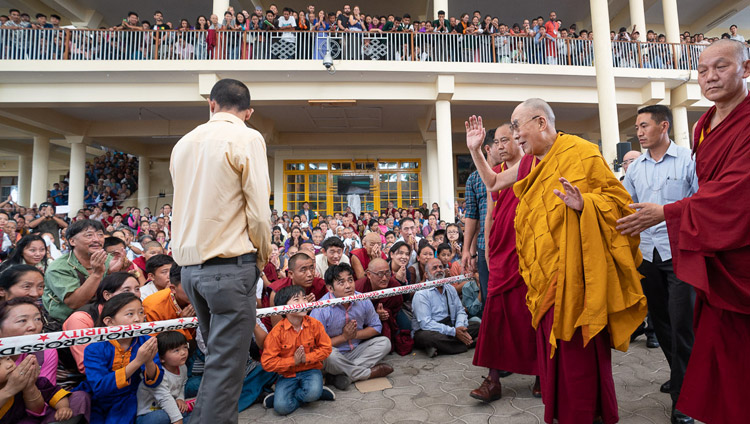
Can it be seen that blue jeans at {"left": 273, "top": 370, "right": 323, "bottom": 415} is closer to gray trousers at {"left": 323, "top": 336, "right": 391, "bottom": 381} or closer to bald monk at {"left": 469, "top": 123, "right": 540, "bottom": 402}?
gray trousers at {"left": 323, "top": 336, "right": 391, "bottom": 381}

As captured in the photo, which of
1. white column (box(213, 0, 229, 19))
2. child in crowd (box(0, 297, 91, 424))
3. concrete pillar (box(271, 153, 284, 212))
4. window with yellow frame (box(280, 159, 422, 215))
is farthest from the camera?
window with yellow frame (box(280, 159, 422, 215))

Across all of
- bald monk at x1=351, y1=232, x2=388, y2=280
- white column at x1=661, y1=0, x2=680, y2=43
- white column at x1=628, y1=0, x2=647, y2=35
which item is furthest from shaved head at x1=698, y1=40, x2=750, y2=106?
white column at x1=661, y1=0, x2=680, y2=43

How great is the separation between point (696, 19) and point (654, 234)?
51.9 feet

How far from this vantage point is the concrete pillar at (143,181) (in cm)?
1412

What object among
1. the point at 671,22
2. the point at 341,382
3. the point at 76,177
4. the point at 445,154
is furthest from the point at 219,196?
the point at 671,22

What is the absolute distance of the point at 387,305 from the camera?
3.86 metres

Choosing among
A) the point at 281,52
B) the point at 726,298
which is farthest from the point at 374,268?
the point at 281,52

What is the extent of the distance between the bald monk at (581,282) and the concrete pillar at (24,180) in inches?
737

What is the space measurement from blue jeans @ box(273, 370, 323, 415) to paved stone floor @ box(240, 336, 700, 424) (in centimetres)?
5

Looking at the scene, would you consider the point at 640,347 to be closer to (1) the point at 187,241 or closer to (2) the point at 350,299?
(2) the point at 350,299

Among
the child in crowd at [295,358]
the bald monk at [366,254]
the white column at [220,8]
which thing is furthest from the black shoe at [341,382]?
the white column at [220,8]

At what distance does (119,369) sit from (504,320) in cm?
218

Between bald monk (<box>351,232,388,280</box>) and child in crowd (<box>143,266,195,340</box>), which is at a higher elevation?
bald monk (<box>351,232,388,280</box>)

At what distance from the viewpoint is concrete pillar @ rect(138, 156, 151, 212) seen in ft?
46.3
